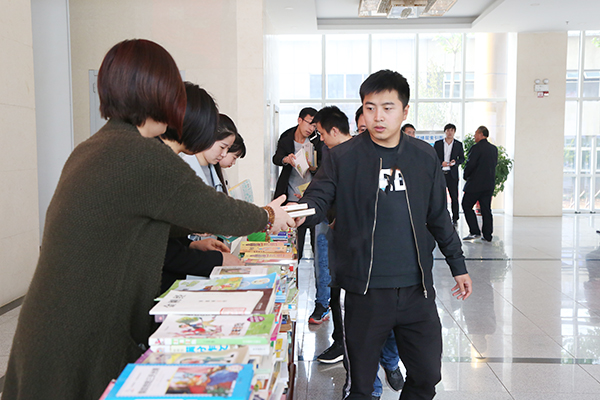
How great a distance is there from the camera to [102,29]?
6.32m

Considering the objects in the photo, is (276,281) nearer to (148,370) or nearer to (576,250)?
(148,370)

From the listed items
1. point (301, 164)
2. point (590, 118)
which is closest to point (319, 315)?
point (301, 164)

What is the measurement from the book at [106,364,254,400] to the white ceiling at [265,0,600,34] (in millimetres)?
7735

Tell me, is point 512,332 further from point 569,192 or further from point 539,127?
point 569,192

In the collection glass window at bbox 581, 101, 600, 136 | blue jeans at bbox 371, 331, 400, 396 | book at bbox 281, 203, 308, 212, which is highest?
glass window at bbox 581, 101, 600, 136

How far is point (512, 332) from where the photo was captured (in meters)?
4.11

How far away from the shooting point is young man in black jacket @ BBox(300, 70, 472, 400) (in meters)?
2.15

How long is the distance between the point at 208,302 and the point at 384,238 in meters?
0.99

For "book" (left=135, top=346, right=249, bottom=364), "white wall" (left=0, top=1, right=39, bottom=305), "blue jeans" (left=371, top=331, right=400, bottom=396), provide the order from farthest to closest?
"white wall" (left=0, top=1, right=39, bottom=305)
"blue jeans" (left=371, top=331, right=400, bottom=396)
"book" (left=135, top=346, right=249, bottom=364)

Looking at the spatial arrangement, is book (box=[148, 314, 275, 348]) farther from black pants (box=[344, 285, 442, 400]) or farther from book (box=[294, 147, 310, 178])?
book (box=[294, 147, 310, 178])

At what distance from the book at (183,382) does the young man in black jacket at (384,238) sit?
45.4 inches

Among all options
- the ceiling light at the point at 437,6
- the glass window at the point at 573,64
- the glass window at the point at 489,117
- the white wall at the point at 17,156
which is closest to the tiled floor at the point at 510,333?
the white wall at the point at 17,156

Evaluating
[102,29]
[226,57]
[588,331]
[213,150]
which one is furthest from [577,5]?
[213,150]

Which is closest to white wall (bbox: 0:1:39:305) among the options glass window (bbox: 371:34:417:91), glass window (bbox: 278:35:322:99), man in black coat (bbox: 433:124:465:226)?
man in black coat (bbox: 433:124:465:226)
